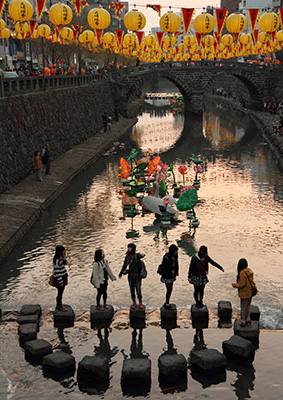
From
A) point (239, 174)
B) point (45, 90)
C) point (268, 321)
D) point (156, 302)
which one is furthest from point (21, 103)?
point (268, 321)

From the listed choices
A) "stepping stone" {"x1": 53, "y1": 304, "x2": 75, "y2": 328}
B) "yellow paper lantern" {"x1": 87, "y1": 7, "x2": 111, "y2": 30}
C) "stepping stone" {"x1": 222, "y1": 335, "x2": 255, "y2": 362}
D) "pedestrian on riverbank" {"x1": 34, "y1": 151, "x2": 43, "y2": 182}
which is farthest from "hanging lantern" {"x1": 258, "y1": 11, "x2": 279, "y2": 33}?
"stepping stone" {"x1": 222, "y1": 335, "x2": 255, "y2": 362}

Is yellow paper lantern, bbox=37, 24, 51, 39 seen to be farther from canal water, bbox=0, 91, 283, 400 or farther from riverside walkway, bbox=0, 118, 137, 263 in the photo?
canal water, bbox=0, 91, 283, 400

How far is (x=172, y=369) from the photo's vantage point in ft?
30.4

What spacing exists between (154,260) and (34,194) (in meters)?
8.22

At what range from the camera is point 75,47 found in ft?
199

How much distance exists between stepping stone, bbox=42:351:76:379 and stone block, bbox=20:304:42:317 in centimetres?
206

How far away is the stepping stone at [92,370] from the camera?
923cm

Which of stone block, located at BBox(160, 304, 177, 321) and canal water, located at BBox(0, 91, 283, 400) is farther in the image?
stone block, located at BBox(160, 304, 177, 321)

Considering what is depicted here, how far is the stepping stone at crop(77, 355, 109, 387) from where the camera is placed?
363 inches

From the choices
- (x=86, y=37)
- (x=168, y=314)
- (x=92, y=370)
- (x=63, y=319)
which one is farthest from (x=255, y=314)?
(x=86, y=37)

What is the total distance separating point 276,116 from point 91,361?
49.0 meters

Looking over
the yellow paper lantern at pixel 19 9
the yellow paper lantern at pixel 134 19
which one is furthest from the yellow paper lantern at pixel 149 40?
the yellow paper lantern at pixel 19 9

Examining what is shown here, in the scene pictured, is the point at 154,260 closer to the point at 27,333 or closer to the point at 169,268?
the point at 169,268

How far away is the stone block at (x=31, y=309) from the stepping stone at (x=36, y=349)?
4.80 feet
